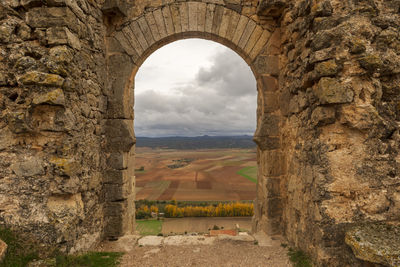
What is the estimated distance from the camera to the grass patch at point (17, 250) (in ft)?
7.36

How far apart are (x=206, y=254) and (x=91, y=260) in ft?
5.36

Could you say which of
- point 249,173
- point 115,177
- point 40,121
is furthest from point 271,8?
point 249,173

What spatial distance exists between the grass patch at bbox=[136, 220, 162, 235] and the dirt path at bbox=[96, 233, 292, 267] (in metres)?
15.6

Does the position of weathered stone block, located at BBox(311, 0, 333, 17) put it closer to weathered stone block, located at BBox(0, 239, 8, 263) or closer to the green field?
weathered stone block, located at BBox(0, 239, 8, 263)

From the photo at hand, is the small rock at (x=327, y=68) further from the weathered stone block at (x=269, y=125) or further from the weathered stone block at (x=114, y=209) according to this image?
the weathered stone block at (x=114, y=209)

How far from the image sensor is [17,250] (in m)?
2.38

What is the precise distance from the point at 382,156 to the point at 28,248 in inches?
165

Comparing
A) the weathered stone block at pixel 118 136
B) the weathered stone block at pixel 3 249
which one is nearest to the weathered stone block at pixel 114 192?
the weathered stone block at pixel 118 136

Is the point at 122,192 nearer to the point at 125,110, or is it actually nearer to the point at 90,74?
the point at 125,110

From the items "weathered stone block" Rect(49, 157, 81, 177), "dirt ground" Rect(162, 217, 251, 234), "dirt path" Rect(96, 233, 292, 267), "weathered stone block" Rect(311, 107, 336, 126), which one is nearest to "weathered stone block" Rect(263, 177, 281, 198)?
"dirt path" Rect(96, 233, 292, 267)

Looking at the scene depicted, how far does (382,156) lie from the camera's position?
2570 mm

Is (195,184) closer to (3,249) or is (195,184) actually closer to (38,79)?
(3,249)

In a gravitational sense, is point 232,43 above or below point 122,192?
above

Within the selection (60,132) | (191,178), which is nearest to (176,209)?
(191,178)
